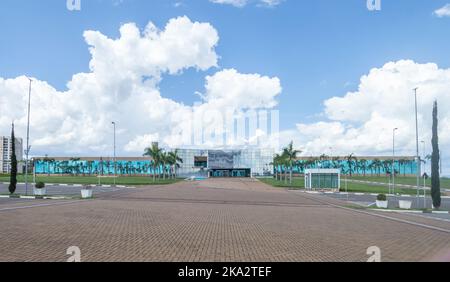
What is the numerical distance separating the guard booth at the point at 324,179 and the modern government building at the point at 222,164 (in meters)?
76.5

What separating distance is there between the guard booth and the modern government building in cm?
7647

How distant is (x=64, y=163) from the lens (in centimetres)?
13462

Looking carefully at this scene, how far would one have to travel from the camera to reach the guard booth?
47.3m

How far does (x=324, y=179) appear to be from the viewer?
48.2 metres

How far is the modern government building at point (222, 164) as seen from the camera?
127625 millimetres

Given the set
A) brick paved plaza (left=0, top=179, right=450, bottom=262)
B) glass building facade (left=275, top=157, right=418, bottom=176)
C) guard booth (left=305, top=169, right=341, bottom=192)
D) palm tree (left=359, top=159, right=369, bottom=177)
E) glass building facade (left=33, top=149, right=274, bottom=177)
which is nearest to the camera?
brick paved plaza (left=0, top=179, right=450, bottom=262)

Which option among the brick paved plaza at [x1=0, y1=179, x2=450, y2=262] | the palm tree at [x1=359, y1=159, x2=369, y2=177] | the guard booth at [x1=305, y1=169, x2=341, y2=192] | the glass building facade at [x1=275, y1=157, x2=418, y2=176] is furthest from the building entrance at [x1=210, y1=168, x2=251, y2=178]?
the brick paved plaza at [x1=0, y1=179, x2=450, y2=262]

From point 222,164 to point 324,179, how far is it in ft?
263

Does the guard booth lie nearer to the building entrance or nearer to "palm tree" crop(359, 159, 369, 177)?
the building entrance

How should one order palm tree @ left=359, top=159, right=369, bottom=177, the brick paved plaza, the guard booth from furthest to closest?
palm tree @ left=359, top=159, right=369, bottom=177 < the guard booth < the brick paved plaza

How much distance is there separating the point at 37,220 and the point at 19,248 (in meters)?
5.87

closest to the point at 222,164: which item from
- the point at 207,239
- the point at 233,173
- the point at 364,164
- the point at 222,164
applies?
the point at 222,164

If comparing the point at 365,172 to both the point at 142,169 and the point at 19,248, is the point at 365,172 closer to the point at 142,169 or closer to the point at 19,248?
the point at 142,169
